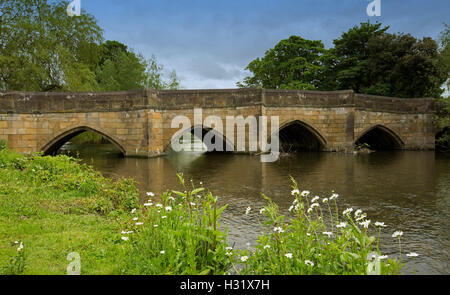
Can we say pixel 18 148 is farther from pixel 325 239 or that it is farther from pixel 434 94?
pixel 434 94

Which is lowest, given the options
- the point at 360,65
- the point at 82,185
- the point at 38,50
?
the point at 82,185

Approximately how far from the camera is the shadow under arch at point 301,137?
59.8ft

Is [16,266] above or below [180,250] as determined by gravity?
below

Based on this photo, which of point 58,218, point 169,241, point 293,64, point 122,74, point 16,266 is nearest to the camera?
point 16,266

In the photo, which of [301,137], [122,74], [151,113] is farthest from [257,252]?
[122,74]

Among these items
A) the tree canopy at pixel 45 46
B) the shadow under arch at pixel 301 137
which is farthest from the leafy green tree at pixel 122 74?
the shadow under arch at pixel 301 137

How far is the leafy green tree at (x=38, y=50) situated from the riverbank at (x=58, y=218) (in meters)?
14.2

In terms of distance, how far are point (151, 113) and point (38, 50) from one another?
9501mm

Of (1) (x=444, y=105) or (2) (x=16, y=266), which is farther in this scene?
(1) (x=444, y=105)

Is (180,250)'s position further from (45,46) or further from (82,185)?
(45,46)

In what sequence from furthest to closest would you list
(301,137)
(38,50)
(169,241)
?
(301,137) → (38,50) → (169,241)

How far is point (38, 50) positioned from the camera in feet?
63.8
